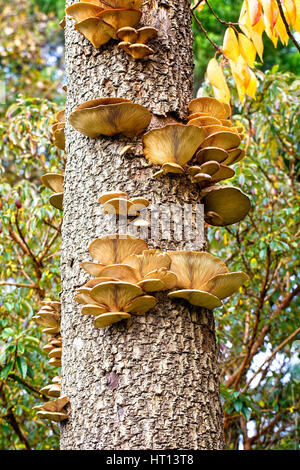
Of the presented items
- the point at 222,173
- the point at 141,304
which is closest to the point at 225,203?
the point at 222,173

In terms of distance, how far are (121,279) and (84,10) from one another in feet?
2.94

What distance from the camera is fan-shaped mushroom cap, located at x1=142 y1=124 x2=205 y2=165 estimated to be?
1.55 meters

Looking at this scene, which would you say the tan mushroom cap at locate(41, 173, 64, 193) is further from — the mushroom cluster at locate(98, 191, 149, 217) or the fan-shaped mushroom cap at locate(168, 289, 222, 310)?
the fan-shaped mushroom cap at locate(168, 289, 222, 310)

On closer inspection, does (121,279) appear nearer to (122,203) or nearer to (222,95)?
(122,203)

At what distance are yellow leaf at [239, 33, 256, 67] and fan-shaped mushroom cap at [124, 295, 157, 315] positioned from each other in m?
1.03

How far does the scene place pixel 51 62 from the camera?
9711mm

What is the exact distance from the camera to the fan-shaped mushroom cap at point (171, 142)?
1548 millimetres

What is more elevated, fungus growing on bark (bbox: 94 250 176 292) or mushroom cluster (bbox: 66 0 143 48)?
mushroom cluster (bbox: 66 0 143 48)

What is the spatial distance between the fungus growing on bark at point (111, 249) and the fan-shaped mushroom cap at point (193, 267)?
3.9 inches

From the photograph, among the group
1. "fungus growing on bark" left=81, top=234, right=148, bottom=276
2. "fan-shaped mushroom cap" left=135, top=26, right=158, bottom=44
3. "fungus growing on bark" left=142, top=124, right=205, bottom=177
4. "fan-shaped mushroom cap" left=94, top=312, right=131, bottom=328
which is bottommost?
"fan-shaped mushroom cap" left=94, top=312, right=131, bottom=328

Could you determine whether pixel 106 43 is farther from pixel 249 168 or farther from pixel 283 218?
pixel 283 218

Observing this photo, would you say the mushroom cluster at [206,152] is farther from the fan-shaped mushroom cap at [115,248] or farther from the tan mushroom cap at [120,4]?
the tan mushroom cap at [120,4]

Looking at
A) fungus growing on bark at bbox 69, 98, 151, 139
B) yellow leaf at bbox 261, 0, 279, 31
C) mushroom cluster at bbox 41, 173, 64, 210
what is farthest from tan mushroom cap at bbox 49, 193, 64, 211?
yellow leaf at bbox 261, 0, 279, 31

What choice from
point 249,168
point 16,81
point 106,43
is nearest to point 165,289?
point 106,43
